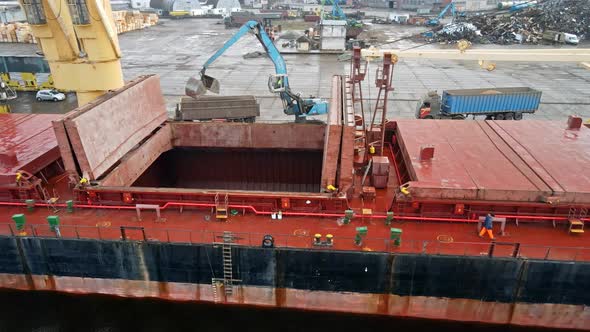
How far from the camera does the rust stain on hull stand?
14.6 metres

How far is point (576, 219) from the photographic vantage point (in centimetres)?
1458

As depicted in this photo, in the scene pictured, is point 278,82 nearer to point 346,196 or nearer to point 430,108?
point 430,108

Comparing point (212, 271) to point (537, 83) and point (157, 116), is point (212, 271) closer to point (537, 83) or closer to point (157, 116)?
point (157, 116)

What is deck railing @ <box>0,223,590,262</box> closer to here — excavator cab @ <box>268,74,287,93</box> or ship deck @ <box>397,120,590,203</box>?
ship deck @ <box>397,120,590,203</box>

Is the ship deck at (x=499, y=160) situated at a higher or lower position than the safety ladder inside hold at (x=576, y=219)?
higher

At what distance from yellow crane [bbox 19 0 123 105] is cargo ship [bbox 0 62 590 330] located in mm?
2867

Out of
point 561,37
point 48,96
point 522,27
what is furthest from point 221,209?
point 522,27

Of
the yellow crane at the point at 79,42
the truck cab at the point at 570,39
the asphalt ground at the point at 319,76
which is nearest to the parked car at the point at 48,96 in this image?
the asphalt ground at the point at 319,76

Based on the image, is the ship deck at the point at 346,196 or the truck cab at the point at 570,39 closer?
the ship deck at the point at 346,196

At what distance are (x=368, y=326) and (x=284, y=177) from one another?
11092 mm

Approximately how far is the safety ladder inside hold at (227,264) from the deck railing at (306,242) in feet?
0.93

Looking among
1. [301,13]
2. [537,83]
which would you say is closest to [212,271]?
[537,83]

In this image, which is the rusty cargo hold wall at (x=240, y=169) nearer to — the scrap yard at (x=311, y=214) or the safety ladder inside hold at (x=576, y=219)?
the scrap yard at (x=311, y=214)

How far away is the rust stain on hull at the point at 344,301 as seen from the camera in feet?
47.9
